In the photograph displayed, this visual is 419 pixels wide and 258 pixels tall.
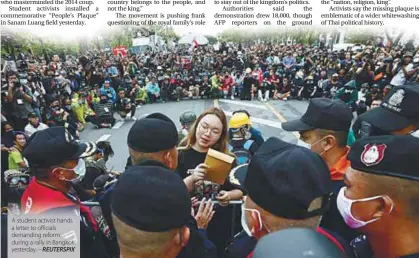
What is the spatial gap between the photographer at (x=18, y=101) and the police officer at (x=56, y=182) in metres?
3.01

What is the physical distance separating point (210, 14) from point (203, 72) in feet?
21.6

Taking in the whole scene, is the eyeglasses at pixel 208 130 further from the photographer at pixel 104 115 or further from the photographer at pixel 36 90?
the photographer at pixel 104 115

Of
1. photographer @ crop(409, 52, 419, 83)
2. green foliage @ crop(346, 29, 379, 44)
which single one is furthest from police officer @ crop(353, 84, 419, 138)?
photographer @ crop(409, 52, 419, 83)

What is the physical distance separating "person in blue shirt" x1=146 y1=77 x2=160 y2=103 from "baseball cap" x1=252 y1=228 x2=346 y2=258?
6844 mm

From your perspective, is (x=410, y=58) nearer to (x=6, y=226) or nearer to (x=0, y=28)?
(x=0, y=28)

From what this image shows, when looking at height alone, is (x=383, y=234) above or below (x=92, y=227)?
above

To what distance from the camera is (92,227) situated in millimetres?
1031

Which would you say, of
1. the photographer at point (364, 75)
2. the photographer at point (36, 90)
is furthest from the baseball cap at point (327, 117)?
the photographer at point (364, 75)

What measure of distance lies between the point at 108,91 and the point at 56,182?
16.7ft

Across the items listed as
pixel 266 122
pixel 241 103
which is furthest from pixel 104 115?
pixel 241 103

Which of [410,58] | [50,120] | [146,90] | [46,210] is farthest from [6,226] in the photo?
[146,90]

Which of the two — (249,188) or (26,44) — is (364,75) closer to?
(26,44)

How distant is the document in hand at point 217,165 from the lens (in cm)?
108

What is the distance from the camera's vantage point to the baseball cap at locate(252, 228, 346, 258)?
419mm
